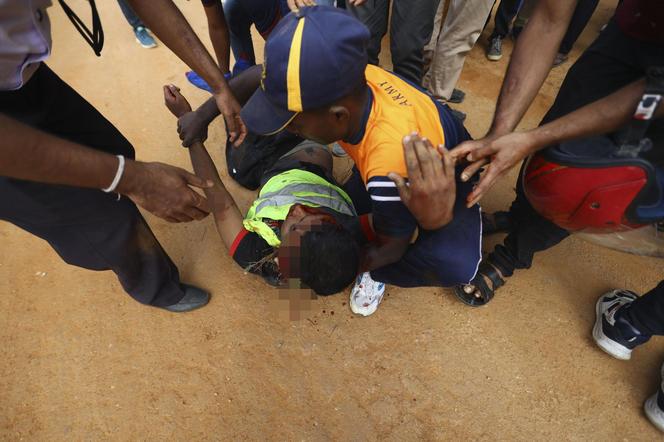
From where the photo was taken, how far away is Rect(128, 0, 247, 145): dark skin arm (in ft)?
5.59

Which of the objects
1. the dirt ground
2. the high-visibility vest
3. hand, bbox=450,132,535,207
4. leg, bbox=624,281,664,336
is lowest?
the dirt ground

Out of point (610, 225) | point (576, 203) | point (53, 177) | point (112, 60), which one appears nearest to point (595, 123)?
point (576, 203)

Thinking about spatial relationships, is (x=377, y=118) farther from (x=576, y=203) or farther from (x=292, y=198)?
(x=576, y=203)

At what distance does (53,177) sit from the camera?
1.18m

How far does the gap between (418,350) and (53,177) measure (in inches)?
70.4

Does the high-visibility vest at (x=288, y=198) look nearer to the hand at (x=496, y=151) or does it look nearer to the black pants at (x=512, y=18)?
the hand at (x=496, y=151)

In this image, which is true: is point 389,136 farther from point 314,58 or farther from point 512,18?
point 512,18

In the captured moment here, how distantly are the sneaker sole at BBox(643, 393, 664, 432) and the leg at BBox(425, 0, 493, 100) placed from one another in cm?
235

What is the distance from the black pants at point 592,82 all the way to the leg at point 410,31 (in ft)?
3.49

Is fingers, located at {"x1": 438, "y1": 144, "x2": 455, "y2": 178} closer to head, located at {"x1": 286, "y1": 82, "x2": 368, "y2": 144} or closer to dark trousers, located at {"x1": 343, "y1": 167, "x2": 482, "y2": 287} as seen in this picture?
head, located at {"x1": 286, "y1": 82, "x2": 368, "y2": 144}

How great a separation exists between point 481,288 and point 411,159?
3.95ft

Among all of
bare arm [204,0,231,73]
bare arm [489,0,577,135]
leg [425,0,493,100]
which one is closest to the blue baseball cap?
bare arm [489,0,577,135]

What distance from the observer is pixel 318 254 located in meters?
1.60

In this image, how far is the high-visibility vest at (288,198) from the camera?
1868 millimetres
